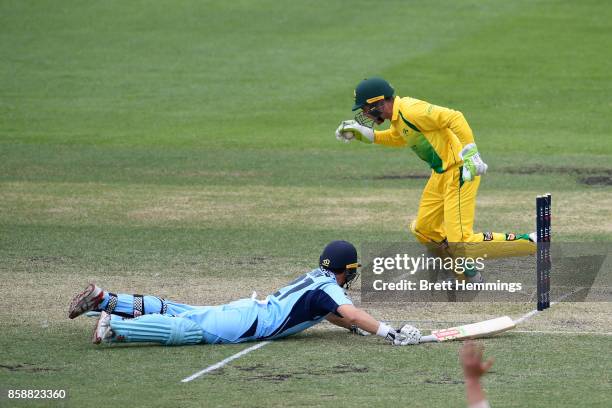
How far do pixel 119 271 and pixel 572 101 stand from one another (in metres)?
18.6

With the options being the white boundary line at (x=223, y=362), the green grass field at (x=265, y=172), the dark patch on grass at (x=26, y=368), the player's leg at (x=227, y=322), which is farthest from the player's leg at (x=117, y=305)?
the dark patch on grass at (x=26, y=368)

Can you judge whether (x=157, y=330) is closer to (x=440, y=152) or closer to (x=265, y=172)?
(x=440, y=152)

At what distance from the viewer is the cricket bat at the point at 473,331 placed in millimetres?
10820

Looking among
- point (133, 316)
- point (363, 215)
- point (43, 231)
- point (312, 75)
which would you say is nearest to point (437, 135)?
point (133, 316)

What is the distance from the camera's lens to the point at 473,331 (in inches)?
429

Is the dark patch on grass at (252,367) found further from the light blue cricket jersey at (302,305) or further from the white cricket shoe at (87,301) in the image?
the white cricket shoe at (87,301)

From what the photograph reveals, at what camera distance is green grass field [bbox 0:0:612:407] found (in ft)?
32.2

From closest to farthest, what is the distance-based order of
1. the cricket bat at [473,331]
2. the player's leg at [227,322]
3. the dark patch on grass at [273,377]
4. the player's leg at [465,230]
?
the dark patch on grass at [273,377] < the player's leg at [227,322] < the cricket bat at [473,331] < the player's leg at [465,230]

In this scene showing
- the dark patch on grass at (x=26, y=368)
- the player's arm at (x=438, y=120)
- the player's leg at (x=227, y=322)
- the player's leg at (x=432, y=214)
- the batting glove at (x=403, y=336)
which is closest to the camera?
the dark patch on grass at (x=26, y=368)

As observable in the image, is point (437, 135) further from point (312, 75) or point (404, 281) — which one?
point (312, 75)

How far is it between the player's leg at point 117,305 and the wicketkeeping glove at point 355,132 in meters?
3.63
